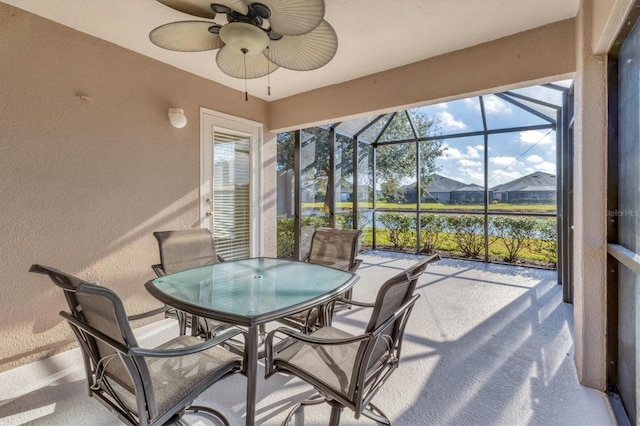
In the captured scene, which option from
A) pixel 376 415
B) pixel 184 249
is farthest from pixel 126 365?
pixel 184 249

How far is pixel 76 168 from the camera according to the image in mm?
2494

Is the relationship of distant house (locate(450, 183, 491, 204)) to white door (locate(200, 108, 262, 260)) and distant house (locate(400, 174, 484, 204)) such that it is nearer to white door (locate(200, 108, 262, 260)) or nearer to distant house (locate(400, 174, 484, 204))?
distant house (locate(400, 174, 484, 204))

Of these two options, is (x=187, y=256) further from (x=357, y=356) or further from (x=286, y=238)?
(x=286, y=238)

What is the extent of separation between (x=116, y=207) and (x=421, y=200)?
5624 mm

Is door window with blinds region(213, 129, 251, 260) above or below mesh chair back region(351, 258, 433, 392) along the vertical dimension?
above

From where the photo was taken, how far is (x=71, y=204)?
8.10 feet

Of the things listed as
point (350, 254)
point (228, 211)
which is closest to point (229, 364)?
point (350, 254)

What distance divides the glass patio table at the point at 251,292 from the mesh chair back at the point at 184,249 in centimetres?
29

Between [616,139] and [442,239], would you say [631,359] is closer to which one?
[616,139]

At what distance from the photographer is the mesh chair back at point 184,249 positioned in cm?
242

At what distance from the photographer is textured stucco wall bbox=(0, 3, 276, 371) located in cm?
221

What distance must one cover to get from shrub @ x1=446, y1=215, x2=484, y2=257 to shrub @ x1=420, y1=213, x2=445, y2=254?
7.6 inches

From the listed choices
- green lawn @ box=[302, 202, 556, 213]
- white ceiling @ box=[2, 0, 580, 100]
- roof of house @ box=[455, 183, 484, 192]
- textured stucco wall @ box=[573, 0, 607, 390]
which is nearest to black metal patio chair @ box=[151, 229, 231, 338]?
white ceiling @ box=[2, 0, 580, 100]

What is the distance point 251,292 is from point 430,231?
18.4ft
